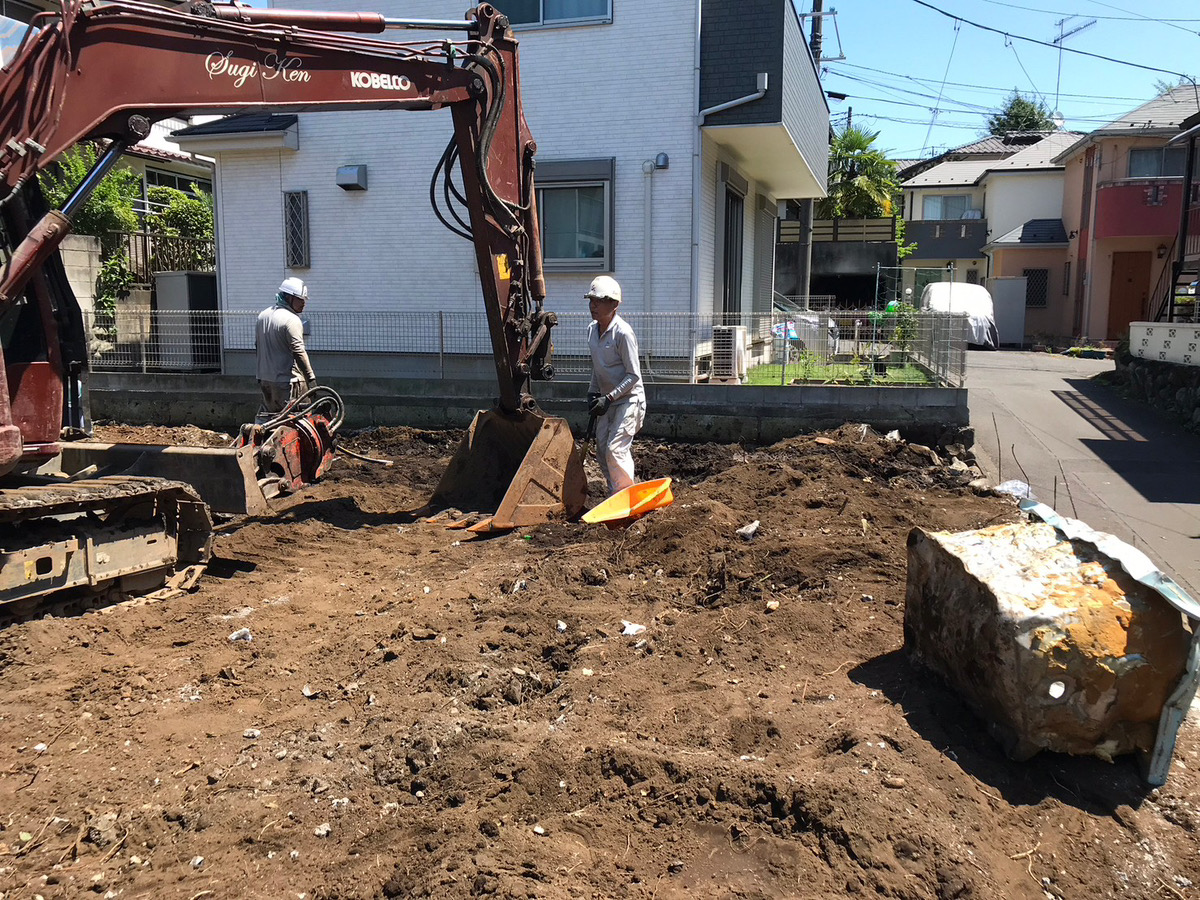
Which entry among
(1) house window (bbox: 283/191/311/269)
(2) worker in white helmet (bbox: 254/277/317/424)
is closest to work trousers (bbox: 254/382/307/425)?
(2) worker in white helmet (bbox: 254/277/317/424)

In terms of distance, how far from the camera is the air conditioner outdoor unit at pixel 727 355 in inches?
510

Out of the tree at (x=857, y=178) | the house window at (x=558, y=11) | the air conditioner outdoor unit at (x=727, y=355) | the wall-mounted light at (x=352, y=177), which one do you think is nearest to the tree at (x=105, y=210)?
the wall-mounted light at (x=352, y=177)

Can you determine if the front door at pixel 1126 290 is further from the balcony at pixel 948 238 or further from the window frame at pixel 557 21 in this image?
the window frame at pixel 557 21

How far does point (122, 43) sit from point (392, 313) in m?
8.69

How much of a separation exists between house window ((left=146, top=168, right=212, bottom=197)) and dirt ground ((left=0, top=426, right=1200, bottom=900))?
21.4 m

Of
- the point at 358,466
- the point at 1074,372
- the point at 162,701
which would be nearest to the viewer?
the point at 162,701

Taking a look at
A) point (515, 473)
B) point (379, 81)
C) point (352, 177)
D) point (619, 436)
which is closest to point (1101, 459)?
point (619, 436)

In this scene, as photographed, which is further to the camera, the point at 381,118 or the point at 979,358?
the point at 979,358

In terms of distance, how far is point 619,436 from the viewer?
26.5 ft

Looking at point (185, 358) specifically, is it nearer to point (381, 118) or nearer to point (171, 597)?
point (381, 118)

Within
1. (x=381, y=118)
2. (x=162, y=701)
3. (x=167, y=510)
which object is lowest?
(x=162, y=701)

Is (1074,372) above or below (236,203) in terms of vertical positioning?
below

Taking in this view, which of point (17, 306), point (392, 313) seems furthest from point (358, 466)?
point (17, 306)

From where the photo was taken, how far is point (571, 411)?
12.6 metres
